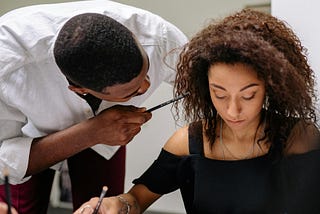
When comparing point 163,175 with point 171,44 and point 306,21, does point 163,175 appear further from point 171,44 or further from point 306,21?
point 306,21

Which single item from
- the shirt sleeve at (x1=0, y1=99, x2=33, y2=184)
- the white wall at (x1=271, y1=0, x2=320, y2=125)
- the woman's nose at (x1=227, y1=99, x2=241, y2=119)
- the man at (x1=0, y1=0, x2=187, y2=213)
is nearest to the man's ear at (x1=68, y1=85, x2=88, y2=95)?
the man at (x1=0, y1=0, x2=187, y2=213)

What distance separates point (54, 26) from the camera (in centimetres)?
100

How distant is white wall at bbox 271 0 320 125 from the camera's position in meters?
0.96

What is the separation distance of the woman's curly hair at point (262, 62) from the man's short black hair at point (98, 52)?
12 cm

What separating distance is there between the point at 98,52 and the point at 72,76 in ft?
0.28

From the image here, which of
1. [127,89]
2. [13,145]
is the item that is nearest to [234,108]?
[127,89]

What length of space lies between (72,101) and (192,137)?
300mm

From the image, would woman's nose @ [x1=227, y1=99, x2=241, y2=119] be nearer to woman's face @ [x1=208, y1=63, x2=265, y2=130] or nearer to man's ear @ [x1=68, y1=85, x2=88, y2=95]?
woman's face @ [x1=208, y1=63, x2=265, y2=130]

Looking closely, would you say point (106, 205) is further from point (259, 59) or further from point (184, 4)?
point (184, 4)

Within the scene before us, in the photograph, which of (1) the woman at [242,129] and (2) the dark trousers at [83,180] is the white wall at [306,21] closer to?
(1) the woman at [242,129]

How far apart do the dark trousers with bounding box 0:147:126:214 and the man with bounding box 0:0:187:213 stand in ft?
0.13

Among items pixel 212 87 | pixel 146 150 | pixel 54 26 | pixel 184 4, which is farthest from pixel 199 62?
pixel 146 150

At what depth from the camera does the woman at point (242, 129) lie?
0.81 meters

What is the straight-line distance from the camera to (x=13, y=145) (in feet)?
3.36
